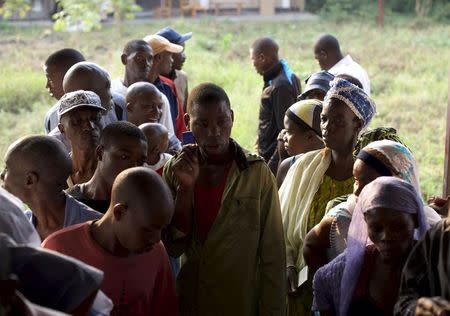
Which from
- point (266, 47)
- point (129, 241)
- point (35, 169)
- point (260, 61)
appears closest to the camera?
point (129, 241)

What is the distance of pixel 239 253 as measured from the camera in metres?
3.91

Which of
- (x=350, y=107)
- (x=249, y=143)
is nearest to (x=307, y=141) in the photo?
(x=350, y=107)

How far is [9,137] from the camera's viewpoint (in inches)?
455

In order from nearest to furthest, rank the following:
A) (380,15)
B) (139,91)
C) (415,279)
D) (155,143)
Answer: (415,279) < (155,143) < (139,91) < (380,15)

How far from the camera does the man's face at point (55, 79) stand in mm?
5980

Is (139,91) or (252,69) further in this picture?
(252,69)

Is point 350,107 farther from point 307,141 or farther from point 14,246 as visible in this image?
point 14,246

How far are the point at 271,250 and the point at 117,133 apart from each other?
34.9 inches

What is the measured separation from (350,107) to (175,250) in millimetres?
1192

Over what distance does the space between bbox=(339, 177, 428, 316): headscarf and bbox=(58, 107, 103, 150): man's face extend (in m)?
1.61

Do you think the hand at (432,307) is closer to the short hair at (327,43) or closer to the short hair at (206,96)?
the short hair at (206,96)

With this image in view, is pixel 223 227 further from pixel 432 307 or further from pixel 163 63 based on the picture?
pixel 163 63

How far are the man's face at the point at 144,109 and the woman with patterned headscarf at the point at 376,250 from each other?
8.00ft

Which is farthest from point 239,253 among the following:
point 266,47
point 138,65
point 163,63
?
point 266,47
